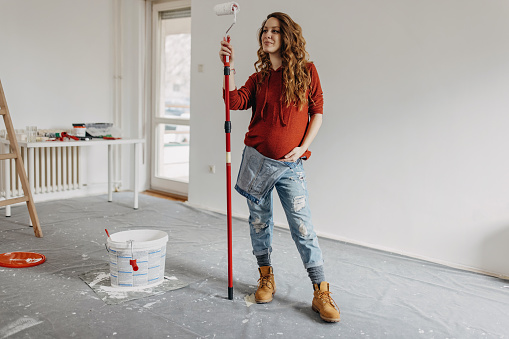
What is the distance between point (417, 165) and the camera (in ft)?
11.1

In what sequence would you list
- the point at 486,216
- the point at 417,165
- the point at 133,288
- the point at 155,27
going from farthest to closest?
the point at 155,27
the point at 417,165
the point at 486,216
the point at 133,288

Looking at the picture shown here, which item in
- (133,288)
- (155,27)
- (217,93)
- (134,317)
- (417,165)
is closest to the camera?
(134,317)

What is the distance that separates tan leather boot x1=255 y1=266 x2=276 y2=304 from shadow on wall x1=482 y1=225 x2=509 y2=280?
142 cm

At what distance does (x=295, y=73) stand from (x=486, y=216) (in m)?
1.61

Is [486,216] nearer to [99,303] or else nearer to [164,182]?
[99,303]

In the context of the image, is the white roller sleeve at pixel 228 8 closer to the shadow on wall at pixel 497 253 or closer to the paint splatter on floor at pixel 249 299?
the paint splatter on floor at pixel 249 299

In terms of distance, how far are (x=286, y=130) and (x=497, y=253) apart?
5.44ft

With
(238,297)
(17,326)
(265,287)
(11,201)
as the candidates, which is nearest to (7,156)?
(11,201)

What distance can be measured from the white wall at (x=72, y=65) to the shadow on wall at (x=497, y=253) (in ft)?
11.9

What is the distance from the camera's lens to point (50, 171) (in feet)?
15.7

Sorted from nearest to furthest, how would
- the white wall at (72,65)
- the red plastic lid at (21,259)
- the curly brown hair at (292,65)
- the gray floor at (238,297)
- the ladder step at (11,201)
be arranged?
the gray floor at (238,297), the curly brown hair at (292,65), the red plastic lid at (21,259), the ladder step at (11,201), the white wall at (72,65)

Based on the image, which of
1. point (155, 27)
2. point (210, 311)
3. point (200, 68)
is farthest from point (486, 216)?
point (155, 27)

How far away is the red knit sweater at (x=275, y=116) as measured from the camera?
7.93ft

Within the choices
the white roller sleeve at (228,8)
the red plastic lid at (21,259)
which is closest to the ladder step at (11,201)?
the red plastic lid at (21,259)
